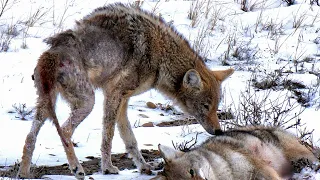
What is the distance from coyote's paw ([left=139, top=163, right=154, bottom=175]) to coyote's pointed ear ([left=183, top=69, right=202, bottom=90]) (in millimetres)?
1092

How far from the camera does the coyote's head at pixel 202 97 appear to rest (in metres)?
7.54

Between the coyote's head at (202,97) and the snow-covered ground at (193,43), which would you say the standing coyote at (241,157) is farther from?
the coyote's head at (202,97)

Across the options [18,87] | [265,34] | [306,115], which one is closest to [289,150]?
[306,115]

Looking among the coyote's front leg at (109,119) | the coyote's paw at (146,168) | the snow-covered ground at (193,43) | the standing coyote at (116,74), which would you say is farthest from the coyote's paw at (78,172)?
the coyote's paw at (146,168)

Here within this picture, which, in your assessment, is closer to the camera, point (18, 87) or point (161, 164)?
point (161, 164)

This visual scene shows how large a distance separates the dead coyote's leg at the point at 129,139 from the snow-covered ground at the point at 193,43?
0.16m

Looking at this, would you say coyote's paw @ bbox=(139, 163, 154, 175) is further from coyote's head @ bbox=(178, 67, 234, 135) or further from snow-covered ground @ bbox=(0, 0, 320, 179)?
coyote's head @ bbox=(178, 67, 234, 135)

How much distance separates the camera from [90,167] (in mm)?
7016

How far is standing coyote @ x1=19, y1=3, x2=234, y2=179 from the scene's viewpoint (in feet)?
21.4

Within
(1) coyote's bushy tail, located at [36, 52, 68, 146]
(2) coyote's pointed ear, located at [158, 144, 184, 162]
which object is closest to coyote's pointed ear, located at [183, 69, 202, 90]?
(1) coyote's bushy tail, located at [36, 52, 68, 146]

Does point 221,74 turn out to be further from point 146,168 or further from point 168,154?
point 168,154

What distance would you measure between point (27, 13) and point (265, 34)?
14.3 ft

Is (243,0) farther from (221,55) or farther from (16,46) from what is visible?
(16,46)

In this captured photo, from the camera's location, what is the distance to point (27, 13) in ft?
39.3
